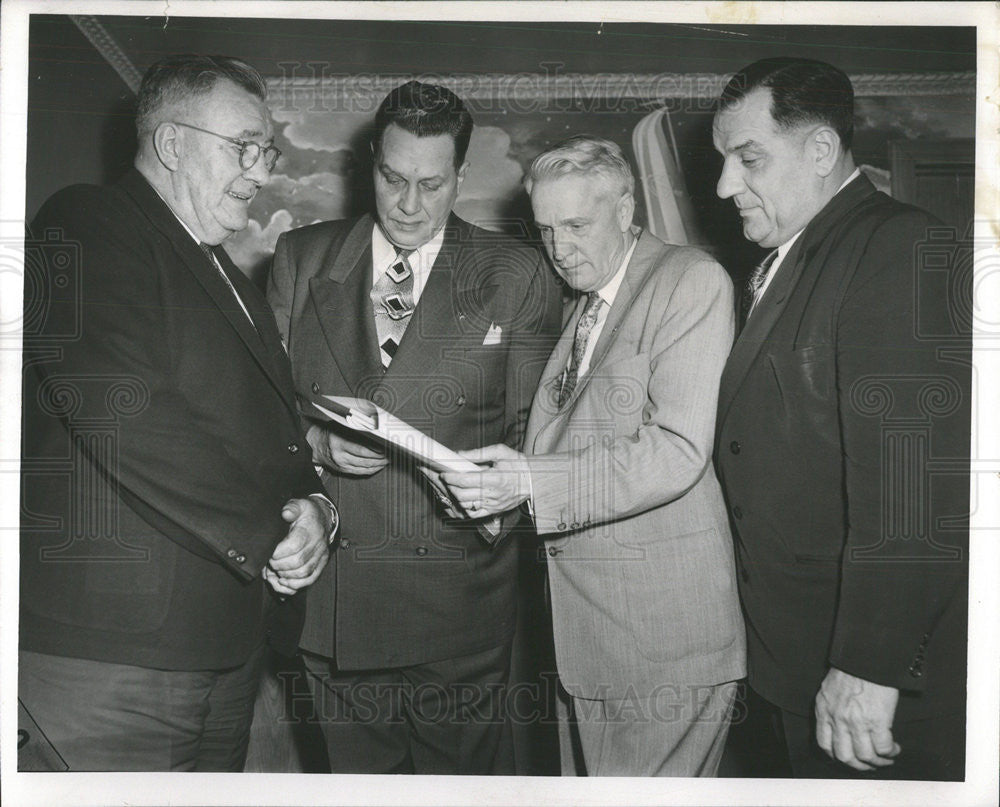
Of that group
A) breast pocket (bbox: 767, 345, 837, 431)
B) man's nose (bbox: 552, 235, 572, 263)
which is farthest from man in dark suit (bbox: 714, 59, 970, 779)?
man's nose (bbox: 552, 235, 572, 263)

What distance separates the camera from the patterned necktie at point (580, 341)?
222cm

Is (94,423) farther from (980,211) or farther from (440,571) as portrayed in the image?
(980,211)

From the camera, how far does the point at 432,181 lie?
2.29 meters

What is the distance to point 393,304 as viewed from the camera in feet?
7.50

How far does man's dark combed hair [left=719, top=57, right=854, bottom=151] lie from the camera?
2203mm

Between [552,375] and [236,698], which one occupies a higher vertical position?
[552,375]

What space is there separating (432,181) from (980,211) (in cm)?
137

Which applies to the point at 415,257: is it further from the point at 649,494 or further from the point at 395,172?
the point at 649,494

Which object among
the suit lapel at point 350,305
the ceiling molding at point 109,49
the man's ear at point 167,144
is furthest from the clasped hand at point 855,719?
the ceiling molding at point 109,49

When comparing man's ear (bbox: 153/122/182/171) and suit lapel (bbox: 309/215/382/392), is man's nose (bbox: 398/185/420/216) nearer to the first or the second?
suit lapel (bbox: 309/215/382/392)

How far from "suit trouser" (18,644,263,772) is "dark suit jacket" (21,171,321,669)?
0.05 meters

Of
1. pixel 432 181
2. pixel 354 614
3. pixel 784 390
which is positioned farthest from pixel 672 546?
pixel 432 181

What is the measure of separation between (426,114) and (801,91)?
91cm

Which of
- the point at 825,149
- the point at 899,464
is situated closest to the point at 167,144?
the point at 825,149
